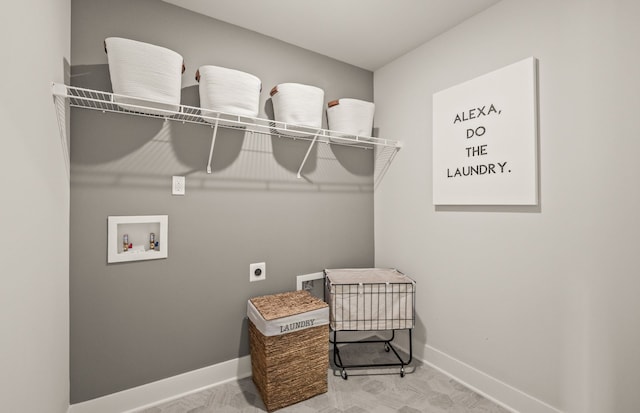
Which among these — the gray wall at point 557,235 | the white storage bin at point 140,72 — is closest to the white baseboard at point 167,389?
the gray wall at point 557,235

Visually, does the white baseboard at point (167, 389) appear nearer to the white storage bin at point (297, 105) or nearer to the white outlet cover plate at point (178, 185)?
the white outlet cover plate at point (178, 185)

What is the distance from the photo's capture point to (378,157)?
252 cm

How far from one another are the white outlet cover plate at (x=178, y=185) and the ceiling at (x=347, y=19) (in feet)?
3.34

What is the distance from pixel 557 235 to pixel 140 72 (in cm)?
216

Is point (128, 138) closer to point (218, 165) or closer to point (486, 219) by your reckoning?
point (218, 165)

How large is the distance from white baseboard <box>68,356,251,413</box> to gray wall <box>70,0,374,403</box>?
41 millimetres

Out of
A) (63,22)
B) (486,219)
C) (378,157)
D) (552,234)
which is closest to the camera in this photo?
(63,22)

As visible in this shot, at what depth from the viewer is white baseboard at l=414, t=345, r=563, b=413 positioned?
61.1 inches

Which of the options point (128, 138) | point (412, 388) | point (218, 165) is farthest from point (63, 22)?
point (412, 388)

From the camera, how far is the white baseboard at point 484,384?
5.09ft

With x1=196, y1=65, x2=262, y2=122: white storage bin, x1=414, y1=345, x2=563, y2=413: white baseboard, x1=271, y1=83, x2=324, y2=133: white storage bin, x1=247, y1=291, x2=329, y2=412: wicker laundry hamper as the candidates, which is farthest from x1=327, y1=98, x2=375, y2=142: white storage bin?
x1=414, y1=345, x2=563, y2=413: white baseboard

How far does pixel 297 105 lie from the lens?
184cm

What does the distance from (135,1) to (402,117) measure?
1841 millimetres

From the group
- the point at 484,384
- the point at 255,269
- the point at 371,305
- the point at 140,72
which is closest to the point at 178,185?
the point at 140,72
